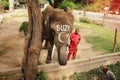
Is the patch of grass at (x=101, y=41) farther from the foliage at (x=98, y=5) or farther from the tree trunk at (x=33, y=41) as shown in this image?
the foliage at (x=98, y=5)

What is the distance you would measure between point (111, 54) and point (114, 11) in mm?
16478

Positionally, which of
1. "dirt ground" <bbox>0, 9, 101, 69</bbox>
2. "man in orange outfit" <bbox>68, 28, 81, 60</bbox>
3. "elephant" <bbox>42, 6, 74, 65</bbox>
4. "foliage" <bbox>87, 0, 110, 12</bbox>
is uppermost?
"elephant" <bbox>42, 6, 74, 65</bbox>

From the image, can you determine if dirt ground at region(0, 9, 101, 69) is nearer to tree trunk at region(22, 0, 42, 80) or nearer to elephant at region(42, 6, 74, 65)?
tree trunk at region(22, 0, 42, 80)

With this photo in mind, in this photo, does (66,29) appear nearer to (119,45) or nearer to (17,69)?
(17,69)

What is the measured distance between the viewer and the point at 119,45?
49.0ft

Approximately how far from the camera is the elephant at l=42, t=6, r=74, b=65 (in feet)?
26.8

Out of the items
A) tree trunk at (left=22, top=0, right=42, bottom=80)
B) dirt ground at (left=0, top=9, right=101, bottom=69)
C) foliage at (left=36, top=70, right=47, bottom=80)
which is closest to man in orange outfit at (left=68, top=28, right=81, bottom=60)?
dirt ground at (left=0, top=9, right=101, bottom=69)

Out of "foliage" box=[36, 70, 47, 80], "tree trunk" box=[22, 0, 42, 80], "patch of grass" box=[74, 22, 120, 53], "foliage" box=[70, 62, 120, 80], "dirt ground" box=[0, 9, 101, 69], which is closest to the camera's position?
"tree trunk" box=[22, 0, 42, 80]

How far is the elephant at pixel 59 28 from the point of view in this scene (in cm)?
816

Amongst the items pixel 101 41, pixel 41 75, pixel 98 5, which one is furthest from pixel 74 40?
pixel 98 5

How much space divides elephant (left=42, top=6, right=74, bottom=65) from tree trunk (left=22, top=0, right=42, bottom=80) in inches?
20.5

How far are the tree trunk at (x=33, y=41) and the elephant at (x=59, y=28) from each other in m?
0.52

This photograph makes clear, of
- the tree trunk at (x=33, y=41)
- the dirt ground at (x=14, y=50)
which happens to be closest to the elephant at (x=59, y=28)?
the tree trunk at (x=33, y=41)

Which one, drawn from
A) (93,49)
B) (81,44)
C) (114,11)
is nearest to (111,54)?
(93,49)
